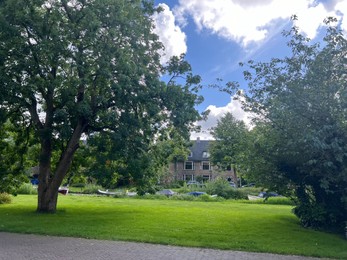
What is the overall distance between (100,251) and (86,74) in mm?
7756

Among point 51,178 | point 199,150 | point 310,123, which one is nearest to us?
point 310,123

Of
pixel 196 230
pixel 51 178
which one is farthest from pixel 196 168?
pixel 196 230

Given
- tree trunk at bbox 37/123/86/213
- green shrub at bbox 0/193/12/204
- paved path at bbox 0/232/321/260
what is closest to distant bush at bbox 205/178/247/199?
green shrub at bbox 0/193/12/204

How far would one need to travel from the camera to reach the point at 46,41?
1434 cm

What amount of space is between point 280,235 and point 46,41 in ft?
35.5

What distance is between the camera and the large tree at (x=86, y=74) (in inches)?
574

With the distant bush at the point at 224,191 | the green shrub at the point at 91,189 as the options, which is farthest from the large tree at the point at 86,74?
the green shrub at the point at 91,189

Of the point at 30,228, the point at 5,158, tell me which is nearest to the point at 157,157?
the point at 30,228

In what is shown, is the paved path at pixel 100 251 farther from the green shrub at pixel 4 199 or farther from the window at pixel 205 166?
the window at pixel 205 166

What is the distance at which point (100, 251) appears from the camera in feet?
30.0

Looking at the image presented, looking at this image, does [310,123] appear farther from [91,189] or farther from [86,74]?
[91,189]

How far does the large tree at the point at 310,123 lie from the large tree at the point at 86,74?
391 centimetres

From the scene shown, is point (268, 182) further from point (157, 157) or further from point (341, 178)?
point (157, 157)

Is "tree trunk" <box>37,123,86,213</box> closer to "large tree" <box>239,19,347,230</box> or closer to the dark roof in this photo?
"large tree" <box>239,19,347,230</box>
